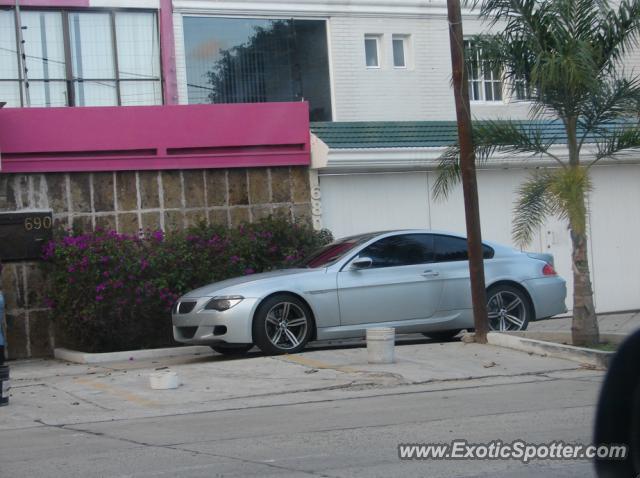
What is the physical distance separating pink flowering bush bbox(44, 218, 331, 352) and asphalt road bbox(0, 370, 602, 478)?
15.6 feet

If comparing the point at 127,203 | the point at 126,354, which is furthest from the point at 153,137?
the point at 126,354

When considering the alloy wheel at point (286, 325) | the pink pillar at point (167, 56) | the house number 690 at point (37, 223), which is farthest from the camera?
the pink pillar at point (167, 56)

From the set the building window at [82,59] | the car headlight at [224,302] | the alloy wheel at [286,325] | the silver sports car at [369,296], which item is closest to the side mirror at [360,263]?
the silver sports car at [369,296]

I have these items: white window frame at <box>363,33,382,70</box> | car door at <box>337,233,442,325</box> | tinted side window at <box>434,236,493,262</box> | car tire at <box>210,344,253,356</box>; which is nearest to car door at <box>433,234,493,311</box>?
tinted side window at <box>434,236,493,262</box>

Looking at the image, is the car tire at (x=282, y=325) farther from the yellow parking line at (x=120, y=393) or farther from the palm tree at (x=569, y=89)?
the palm tree at (x=569, y=89)

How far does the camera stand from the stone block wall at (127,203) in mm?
14789

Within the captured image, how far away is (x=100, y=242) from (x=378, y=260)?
4.17m

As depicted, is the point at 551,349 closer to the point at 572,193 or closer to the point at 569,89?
the point at 572,193

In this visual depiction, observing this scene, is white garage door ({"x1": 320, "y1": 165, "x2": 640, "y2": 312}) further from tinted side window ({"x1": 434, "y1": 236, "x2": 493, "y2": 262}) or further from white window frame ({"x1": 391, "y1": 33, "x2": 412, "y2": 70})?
white window frame ({"x1": 391, "y1": 33, "x2": 412, "y2": 70})

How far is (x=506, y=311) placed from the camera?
1357 centimetres

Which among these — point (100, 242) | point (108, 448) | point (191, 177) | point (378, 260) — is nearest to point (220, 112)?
point (191, 177)

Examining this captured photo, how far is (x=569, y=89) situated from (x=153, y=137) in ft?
22.3

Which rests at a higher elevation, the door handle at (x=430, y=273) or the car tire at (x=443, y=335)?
the door handle at (x=430, y=273)

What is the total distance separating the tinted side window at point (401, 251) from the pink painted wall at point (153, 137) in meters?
3.65
